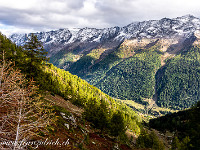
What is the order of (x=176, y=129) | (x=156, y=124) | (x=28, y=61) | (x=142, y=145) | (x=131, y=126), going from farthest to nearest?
(x=156, y=124)
(x=176, y=129)
(x=131, y=126)
(x=142, y=145)
(x=28, y=61)

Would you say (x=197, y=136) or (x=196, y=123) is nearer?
(x=197, y=136)

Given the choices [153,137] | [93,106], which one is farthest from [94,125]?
[153,137]

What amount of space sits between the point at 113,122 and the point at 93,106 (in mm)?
8903

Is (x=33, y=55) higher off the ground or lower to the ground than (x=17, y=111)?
higher

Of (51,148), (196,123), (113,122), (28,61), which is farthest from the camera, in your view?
(113,122)

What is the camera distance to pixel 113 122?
41.6m

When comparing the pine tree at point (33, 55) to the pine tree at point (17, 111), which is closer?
the pine tree at point (17, 111)

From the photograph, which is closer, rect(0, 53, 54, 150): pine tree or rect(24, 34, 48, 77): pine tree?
rect(0, 53, 54, 150): pine tree

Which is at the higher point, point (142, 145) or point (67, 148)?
point (67, 148)

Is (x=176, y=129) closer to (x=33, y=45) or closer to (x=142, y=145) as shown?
(x=142, y=145)

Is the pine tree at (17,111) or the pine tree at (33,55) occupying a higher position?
the pine tree at (33,55)

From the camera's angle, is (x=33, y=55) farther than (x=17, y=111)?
Yes

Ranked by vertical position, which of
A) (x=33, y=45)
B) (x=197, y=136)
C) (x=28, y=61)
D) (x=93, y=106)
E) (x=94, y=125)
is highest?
(x=33, y=45)

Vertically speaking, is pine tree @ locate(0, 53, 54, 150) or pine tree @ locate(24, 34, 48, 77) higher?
pine tree @ locate(24, 34, 48, 77)
